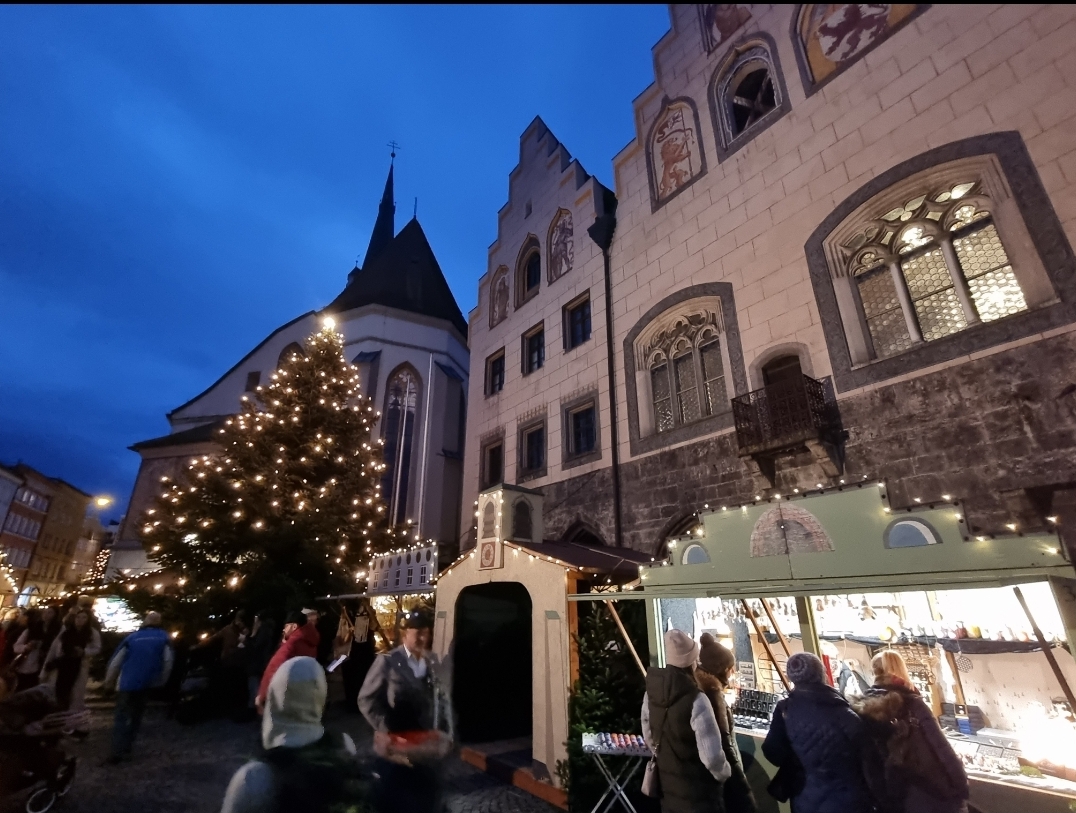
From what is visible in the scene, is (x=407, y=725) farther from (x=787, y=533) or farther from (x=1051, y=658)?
(x=1051, y=658)

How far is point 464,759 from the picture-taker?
25.2 feet

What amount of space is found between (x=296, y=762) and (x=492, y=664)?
730 centimetres

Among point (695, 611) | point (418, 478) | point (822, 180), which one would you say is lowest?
point (695, 611)

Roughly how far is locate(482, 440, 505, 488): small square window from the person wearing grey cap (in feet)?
34.8

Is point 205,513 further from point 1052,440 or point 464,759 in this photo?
point 1052,440

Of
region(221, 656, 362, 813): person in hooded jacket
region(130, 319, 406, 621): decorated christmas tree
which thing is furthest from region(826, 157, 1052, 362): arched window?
region(130, 319, 406, 621): decorated christmas tree

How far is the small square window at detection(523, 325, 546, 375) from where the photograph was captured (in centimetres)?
1483

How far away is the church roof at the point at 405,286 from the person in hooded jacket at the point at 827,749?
24.3m

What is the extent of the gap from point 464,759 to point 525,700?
1795 millimetres

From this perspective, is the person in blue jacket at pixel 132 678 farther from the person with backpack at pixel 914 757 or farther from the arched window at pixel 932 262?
the arched window at pixel 932 262

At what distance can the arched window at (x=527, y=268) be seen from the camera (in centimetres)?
1648

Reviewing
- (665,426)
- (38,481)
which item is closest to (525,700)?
(665,426)

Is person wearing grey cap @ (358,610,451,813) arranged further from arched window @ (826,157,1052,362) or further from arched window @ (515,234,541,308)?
arched window @ (515,234,541,308)

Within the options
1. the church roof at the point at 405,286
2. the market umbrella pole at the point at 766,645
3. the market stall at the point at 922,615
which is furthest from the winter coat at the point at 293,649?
the church roof at the point at 405,286
